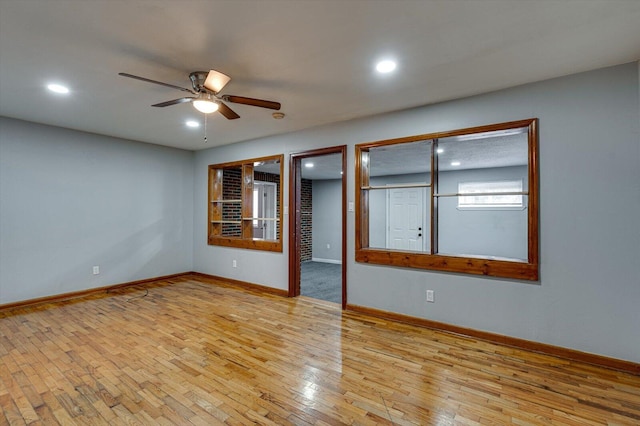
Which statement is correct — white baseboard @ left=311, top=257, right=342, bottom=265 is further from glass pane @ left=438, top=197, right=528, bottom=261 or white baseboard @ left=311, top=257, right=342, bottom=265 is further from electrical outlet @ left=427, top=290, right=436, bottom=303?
electrical outlet @ left=427, top=290, right=436, bottom=303

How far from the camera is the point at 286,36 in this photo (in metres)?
2.08

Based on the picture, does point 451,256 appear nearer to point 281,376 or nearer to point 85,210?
point 281,376

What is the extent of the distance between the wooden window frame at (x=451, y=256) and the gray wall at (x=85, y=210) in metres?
3.76

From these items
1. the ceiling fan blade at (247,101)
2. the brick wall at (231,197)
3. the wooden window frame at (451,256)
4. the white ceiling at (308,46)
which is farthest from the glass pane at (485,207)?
the brick wall at (231,197)

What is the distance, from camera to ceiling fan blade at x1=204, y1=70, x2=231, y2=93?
2.30 metres

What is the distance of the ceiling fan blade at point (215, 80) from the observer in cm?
230

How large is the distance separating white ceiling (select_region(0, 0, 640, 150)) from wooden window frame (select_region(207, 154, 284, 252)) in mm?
1917

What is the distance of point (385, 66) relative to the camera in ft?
8.19

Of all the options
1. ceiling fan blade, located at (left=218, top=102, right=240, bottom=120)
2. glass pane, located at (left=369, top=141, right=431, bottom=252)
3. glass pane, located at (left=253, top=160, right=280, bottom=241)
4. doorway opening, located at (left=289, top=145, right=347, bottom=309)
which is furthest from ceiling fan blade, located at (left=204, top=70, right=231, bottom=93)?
glass pane, located at (left=253, top=160, right=280, bottom=241)

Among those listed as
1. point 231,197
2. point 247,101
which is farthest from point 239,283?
point 247,101

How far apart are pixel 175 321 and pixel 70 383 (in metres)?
1.27

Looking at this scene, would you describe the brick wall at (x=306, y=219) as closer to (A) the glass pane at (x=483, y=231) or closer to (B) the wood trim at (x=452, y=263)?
(A) the glass pane at (x=483, y=231)

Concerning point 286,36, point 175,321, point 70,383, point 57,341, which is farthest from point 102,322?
point 286,36

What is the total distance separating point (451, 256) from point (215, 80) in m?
2.83
